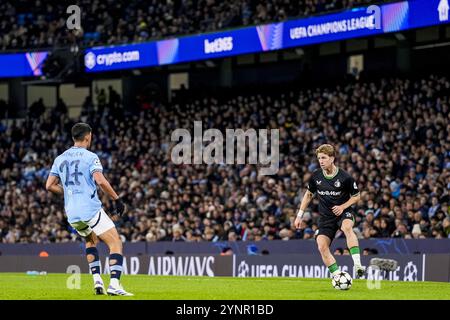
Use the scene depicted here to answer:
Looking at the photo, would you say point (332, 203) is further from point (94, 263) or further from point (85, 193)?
point (85, 193)

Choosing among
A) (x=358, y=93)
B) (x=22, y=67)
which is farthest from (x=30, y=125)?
(x=358, y=93)

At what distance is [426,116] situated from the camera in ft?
98.4

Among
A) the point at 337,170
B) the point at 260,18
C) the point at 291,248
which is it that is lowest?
the point at 291,248

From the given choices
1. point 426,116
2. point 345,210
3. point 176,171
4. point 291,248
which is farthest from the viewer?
point 176,171

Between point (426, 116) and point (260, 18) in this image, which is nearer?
point (426, 116)

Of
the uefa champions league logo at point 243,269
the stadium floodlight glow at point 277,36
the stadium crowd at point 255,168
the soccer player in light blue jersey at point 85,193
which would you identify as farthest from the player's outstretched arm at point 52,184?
the stadium floodlight glow at point 277,36

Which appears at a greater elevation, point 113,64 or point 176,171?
point 113,64

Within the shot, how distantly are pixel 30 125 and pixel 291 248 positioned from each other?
22.4m

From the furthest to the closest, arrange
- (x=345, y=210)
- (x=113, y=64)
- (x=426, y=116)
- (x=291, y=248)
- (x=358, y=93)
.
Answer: (x=113, y=64) → (x=358, y=93) → (x=426, y=116) → (x=291, y=248) → (x=345, y=210)

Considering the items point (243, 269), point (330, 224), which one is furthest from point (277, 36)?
point (330, 224)

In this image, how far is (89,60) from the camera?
1640 inches

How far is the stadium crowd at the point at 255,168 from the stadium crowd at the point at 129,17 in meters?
3.12

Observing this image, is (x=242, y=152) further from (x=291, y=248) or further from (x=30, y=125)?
(x=30, y=125)

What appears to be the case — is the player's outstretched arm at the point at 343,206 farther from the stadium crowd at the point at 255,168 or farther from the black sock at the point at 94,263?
the stadium crowd at the point at 255,168
